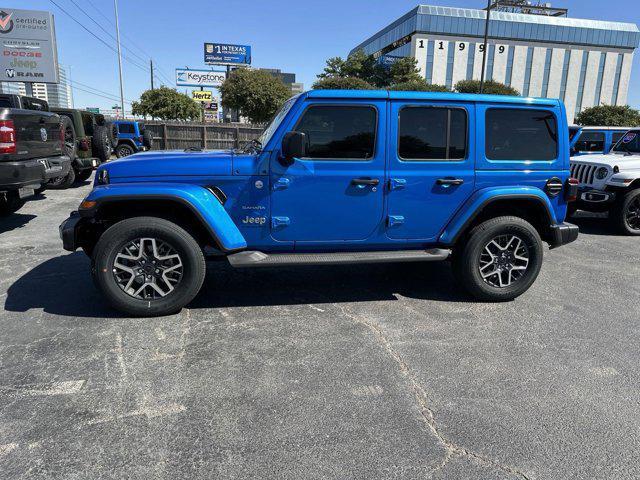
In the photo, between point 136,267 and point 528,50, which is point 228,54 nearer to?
point 528,50

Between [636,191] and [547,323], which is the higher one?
[636,191]

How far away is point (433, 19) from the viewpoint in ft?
252

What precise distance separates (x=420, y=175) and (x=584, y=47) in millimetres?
97742

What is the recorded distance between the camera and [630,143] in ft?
30.9

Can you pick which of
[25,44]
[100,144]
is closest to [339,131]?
[100,144]

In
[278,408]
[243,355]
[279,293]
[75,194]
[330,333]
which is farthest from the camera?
[75,194]

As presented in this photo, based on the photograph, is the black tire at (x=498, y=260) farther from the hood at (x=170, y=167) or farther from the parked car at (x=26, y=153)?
the parked car at (x=26, y=153)

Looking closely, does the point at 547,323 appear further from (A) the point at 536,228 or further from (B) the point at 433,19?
(B) the point at 433,19

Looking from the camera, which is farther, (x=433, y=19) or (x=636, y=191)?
(x=433, y=19)

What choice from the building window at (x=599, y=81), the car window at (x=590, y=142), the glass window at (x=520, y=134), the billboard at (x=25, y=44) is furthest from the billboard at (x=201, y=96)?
the building window at (x=599, y=81)

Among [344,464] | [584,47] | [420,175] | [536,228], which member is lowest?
[344,464]

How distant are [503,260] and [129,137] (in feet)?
69.5

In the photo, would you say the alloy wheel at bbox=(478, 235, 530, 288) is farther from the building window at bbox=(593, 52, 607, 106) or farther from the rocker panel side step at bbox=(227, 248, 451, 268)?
the building window at bbox=(593, 52, 607, 106)

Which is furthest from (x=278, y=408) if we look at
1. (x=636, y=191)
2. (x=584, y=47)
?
(x=584, y=47)
